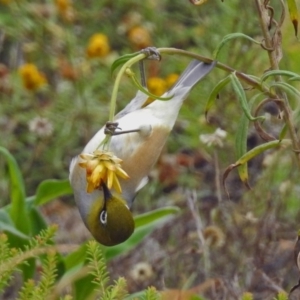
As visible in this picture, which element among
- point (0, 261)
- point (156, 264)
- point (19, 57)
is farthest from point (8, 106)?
point (0, 261)

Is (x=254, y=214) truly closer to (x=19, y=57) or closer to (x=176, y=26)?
(x=176, y=26)

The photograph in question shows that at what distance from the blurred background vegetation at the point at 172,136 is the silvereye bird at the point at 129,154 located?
0.45 meters

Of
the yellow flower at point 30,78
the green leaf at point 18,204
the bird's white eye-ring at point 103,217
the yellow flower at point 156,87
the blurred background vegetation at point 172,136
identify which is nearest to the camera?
the bird's white eye-ring at point 103,217

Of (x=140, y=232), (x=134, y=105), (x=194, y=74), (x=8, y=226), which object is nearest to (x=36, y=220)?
(x=8, y=226)

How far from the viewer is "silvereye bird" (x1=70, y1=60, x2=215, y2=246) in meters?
2.25

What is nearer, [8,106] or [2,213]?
[2,213]

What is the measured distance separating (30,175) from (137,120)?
1761 mm

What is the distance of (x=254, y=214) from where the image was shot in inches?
121

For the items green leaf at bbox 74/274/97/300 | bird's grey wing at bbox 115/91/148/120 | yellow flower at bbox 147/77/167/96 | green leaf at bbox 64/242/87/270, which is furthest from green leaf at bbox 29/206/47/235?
yellow flower at bbox 147/77/167/96

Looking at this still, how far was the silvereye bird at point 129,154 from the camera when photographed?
2.25 m

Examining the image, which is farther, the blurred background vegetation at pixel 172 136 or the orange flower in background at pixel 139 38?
the orange flower in background at pixel 139 38

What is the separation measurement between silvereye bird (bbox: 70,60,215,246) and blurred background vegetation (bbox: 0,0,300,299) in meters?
0.45

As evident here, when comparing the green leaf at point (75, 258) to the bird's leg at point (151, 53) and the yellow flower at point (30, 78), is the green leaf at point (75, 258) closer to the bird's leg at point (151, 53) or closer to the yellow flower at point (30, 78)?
the bird's leg at point (151, 53)

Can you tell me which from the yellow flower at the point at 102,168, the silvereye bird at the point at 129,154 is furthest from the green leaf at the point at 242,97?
the silvereye bird at the point at 129,154
